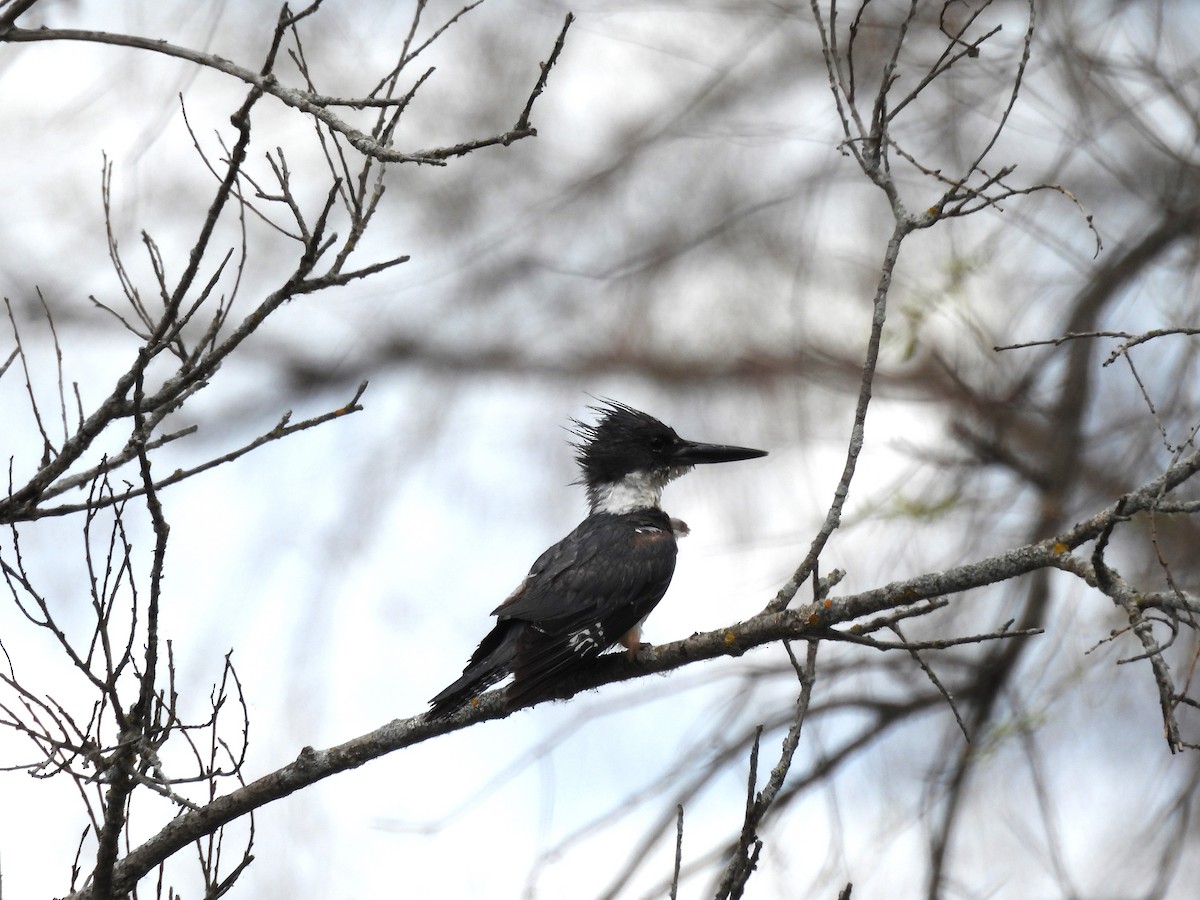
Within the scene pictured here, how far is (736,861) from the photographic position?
2.01 m

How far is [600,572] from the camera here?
10.3 feet

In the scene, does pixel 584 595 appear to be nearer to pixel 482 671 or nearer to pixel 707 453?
pixel 482 671

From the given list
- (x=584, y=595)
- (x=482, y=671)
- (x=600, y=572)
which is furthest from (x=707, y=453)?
(x=482, y=671)

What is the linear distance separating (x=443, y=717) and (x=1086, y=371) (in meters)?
2.13

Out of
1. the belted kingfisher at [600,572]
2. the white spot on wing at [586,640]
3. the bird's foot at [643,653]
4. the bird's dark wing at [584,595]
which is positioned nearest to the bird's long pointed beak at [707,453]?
the belted kingfisher at [600,572]

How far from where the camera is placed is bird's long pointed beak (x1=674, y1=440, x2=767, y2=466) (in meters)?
3.96

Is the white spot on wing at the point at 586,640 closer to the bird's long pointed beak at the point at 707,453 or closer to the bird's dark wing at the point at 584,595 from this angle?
the bird's dark wing at the point at 584,595

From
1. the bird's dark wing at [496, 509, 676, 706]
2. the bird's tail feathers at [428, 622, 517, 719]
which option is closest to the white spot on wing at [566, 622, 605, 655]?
the bird's dark wing at [496, 509, 676, 706]

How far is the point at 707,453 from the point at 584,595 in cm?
108

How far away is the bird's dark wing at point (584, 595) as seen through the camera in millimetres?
2771

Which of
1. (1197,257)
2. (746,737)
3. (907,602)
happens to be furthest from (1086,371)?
(907,602)

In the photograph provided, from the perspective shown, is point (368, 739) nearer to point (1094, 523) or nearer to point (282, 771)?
point (282, 771)

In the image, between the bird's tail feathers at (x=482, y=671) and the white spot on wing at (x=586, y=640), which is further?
the white spot on wing at (x=586, y=640)

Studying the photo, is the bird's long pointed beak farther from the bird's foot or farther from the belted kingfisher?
the bird's foot
